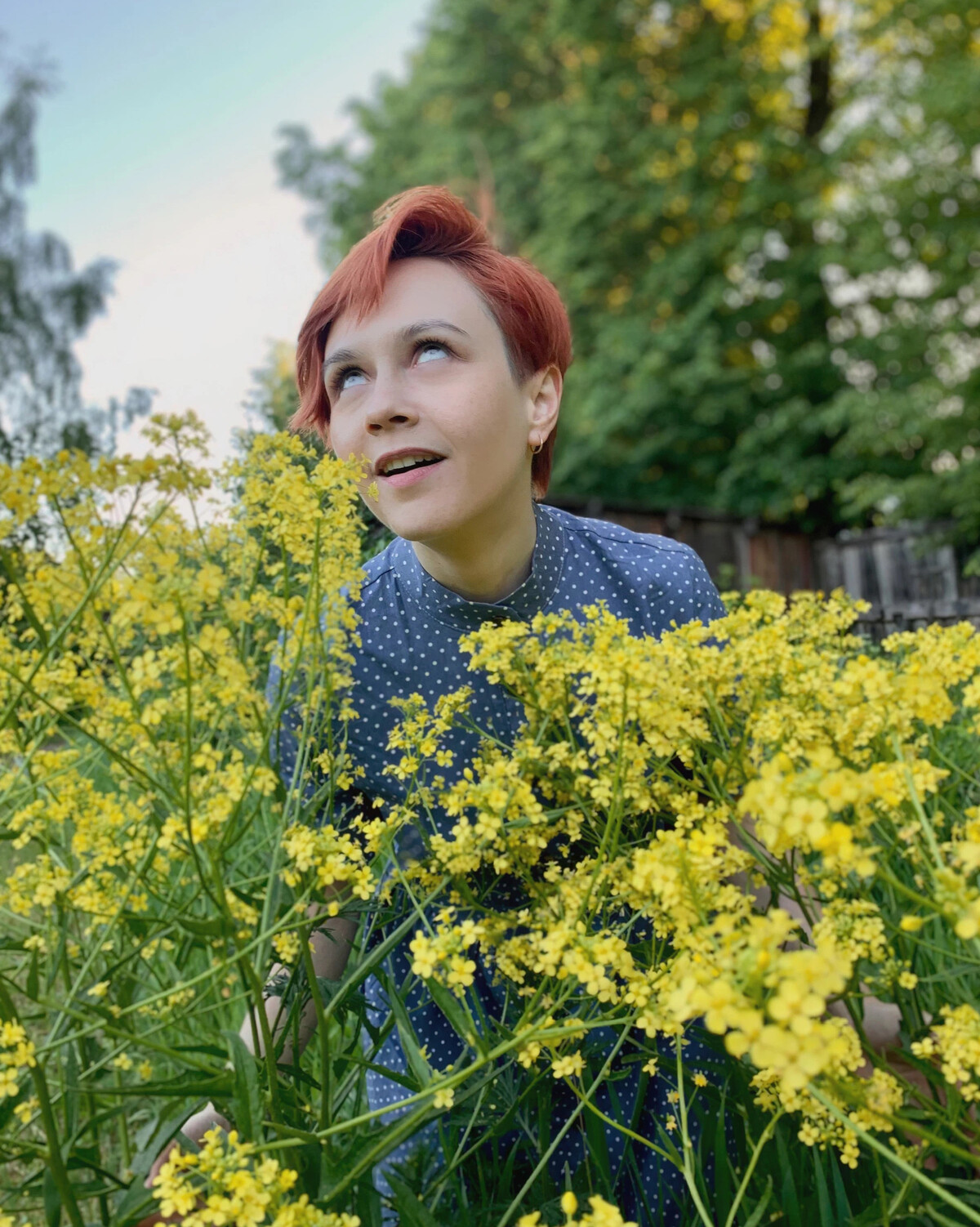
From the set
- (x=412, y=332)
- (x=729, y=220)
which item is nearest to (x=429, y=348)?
(x=412, y=332)

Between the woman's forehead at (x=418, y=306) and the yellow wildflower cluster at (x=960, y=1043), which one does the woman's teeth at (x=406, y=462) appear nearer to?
the woman's forehead at (x=418, y=306)

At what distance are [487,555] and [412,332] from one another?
360 millimetres

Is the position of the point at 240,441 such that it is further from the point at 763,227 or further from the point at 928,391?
the point at 763,227

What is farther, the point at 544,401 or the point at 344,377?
the point at 544,401

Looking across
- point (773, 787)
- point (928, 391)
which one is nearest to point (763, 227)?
point (928, 391)

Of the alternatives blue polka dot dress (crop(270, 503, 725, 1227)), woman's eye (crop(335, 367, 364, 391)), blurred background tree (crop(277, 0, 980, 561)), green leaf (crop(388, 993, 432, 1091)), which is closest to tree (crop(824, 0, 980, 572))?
blurred background tree (crop(277, 0, 980, 561))

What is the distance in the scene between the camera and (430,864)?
47.6 inches

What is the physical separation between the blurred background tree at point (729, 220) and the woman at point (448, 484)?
32.4 ft

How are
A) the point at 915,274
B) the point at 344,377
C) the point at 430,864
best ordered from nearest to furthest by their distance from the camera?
the point at 430,864 < the point at 344,377 < the point at 915,274

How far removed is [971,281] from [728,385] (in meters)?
3.01

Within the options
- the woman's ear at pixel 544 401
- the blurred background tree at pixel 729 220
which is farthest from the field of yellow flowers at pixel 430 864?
the blurred background tree at pixel 729 220

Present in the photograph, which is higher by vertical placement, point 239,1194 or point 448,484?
point 448,484

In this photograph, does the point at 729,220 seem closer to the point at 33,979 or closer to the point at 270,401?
the point at 270,401

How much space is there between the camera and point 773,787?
26.6 inches
